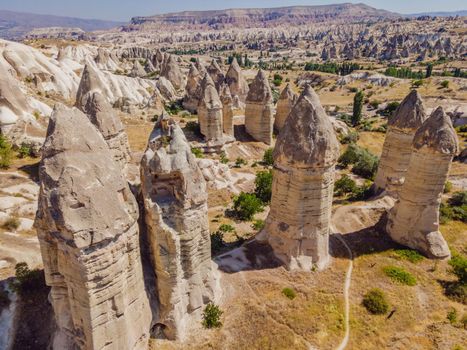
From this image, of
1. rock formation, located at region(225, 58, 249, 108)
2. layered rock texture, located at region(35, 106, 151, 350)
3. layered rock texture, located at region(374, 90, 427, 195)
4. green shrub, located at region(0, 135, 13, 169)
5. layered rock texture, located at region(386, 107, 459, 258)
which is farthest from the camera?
rock formation, located at region(225, 58, 249, 108)

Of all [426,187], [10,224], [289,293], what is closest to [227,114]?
[426,187]

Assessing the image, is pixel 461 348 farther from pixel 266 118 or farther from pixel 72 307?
pixel 266 118

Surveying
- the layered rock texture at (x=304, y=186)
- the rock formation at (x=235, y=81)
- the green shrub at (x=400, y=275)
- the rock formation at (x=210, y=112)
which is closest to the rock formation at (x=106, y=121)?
the layered rock texture at (x=304, y=186)

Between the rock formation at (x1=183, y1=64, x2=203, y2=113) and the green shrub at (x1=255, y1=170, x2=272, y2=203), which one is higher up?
the rock formation at (x1=183, y1=64, x2=203, y2=113)

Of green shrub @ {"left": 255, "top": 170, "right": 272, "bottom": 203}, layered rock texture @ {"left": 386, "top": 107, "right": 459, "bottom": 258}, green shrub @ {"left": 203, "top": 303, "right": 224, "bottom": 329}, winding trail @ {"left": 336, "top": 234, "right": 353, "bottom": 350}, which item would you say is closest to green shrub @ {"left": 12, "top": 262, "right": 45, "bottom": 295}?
green shrub @ {"left": 203, "top": 303, "right": 224, "bottom": 329}

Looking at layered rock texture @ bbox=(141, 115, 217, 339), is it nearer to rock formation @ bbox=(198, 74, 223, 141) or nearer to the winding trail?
the winding trail

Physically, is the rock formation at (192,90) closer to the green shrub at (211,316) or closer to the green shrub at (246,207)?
the green shrub at (246,207)

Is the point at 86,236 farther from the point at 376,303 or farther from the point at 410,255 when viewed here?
the point at 410,255
